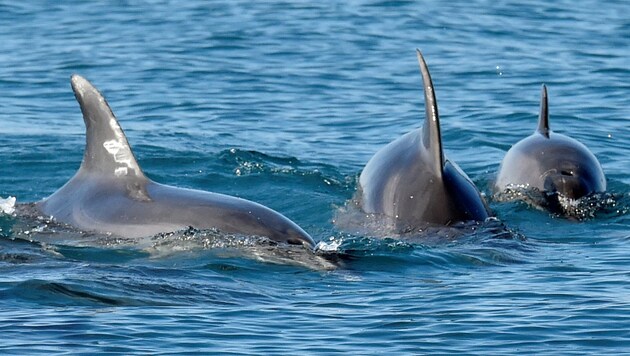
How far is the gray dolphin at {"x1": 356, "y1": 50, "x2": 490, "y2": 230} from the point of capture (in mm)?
13375

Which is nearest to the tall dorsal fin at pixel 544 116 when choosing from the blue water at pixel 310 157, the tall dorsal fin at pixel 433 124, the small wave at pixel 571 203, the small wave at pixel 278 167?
the blue water at pixel 310 157

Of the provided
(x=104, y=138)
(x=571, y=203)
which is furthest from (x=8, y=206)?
(x=571, y=203)

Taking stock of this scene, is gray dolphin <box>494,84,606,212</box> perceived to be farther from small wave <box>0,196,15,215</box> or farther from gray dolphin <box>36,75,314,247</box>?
small wave <box>0,196,15,215</box>

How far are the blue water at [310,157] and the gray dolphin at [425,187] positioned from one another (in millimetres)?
368

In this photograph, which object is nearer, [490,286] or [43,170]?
[490,286]

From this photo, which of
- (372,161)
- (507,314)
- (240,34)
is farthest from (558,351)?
(240,34)

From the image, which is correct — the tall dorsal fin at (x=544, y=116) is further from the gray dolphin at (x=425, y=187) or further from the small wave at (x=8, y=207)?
the small wave at (x=8, y=207)

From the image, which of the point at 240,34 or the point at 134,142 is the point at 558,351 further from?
the point at 240,34

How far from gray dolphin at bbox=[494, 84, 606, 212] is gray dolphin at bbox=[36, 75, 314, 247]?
4.14 m

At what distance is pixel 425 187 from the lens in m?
13.6

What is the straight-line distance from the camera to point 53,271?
37.3 feet

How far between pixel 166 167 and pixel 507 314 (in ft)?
27.1

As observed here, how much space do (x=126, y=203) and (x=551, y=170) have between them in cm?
522

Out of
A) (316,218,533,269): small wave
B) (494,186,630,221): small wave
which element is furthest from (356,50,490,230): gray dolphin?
(494,186,630,221): small wave
